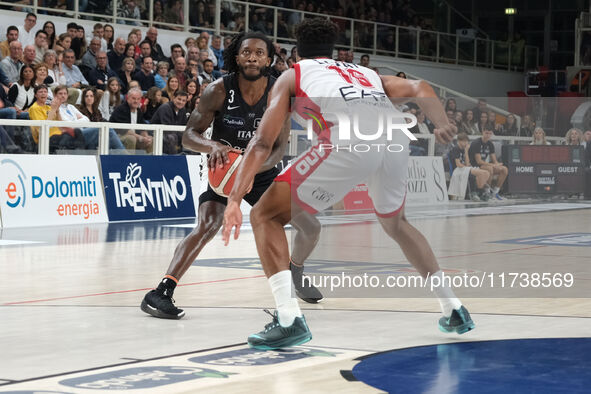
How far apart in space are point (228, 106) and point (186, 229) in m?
7.17

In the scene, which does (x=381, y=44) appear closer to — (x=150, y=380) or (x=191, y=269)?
(x=191, y=269)

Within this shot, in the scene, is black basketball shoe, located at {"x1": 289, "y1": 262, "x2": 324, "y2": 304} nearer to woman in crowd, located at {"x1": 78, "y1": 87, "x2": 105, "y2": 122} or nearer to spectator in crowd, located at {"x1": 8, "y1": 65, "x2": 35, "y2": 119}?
spectator in crowd, located at {"x1": 8, "y1": 65, "x2": 35, "y2": 119}

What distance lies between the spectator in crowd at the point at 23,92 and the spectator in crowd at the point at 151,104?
2260 mm

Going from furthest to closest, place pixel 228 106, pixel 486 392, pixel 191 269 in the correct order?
1. pixel 191 269
2. pixel 228 106
3. pixel 486 392

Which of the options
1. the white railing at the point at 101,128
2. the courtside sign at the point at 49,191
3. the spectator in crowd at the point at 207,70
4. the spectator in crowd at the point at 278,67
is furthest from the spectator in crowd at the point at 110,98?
the spectator in crowd at the point at 278,67

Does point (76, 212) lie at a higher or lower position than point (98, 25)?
lower

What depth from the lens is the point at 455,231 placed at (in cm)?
1441

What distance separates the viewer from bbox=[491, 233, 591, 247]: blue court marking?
12.6 metres

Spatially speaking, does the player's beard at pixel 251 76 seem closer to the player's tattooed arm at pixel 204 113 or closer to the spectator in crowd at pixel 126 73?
the player's tattooed arm at pixel 204 113

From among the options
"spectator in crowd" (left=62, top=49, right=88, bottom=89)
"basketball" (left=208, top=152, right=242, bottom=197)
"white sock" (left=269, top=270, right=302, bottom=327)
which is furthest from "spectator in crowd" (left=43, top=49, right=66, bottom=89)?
"white sock" (left=269, top=270, right=302, bottom=327)

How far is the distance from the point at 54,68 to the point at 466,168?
8.42 metres

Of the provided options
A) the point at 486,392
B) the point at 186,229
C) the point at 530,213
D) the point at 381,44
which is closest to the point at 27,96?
the point at 186,229

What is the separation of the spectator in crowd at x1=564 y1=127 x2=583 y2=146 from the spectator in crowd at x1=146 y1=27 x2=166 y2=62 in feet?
27.6

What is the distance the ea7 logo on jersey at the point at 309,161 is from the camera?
5766 millimetres
